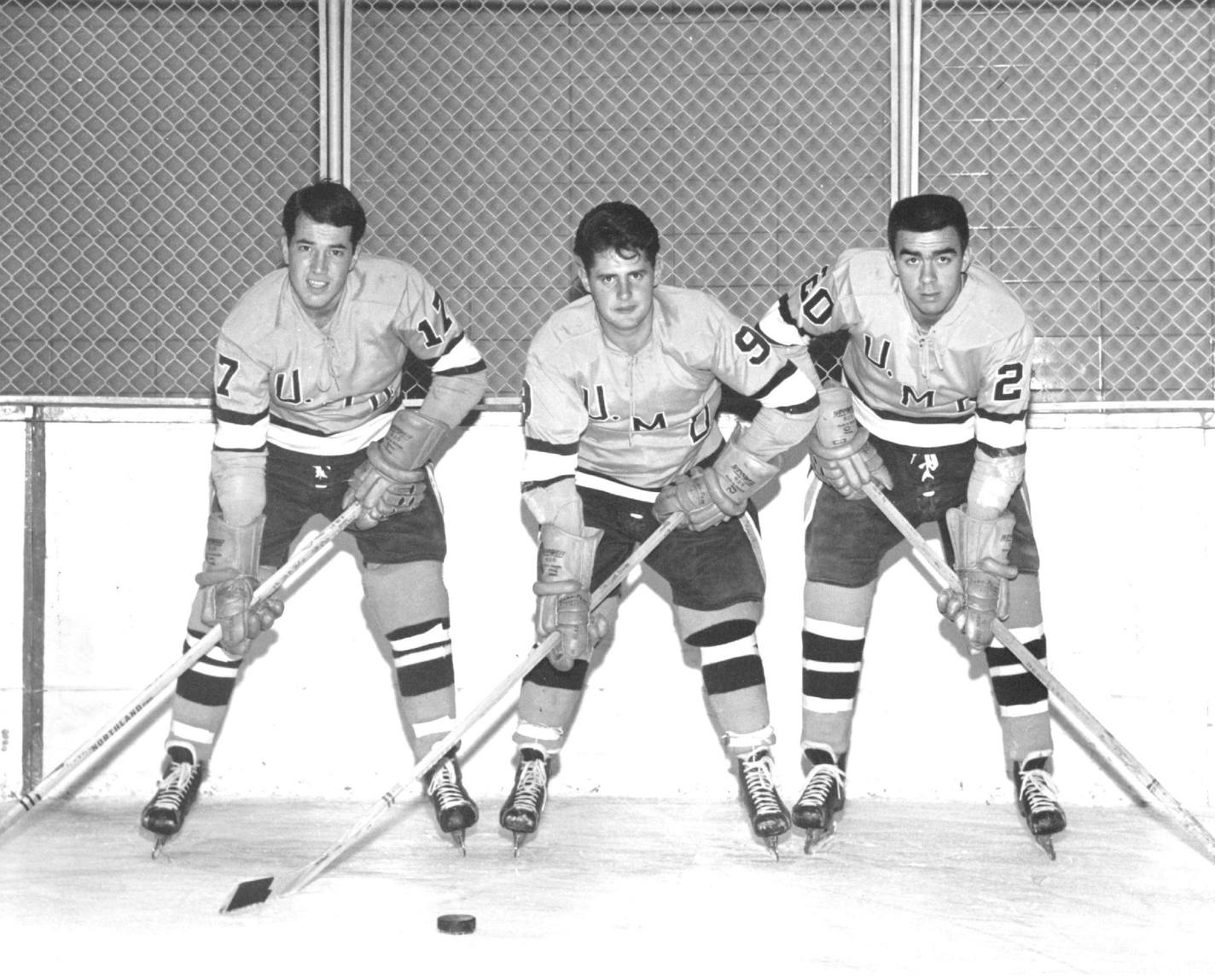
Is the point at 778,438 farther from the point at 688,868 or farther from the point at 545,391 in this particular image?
the point at 688,868

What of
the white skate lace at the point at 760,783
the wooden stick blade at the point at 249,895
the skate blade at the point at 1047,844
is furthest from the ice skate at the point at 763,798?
the wooden stick blade at the point at 249,895

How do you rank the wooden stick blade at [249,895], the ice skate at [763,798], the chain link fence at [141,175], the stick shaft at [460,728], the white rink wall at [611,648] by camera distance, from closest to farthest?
the wooden stick blade at [249,895], the stick shaft at [460,728], the ice skate at [763,798], the white rink wall at [611,648], the chain link fence at [141,175]

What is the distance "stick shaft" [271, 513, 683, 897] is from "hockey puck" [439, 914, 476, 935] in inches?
16.1

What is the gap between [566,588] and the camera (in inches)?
139

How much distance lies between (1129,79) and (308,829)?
318 centimetres

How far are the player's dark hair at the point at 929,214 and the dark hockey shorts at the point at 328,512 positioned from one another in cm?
129

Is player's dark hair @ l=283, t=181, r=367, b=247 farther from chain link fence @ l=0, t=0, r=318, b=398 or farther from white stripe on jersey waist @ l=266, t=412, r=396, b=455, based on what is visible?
chain link fence @ l=0, t=0, r=318, b=398

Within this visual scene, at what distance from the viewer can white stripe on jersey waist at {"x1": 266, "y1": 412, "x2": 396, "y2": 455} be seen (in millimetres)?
3795

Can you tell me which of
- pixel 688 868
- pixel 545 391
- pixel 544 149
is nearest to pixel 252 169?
pixel 544 149

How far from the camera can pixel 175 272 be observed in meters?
4.74

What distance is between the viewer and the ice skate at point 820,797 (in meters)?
3.55

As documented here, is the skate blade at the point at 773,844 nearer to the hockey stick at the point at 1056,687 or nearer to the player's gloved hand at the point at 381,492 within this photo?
the hockey stick at the point at 1056,687

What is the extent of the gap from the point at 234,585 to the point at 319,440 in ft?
1.45

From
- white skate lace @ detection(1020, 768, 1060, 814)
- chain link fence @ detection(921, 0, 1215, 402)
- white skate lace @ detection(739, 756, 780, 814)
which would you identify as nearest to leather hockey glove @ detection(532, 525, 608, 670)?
white skate lace @ detection(739, 756, 780, 814)
